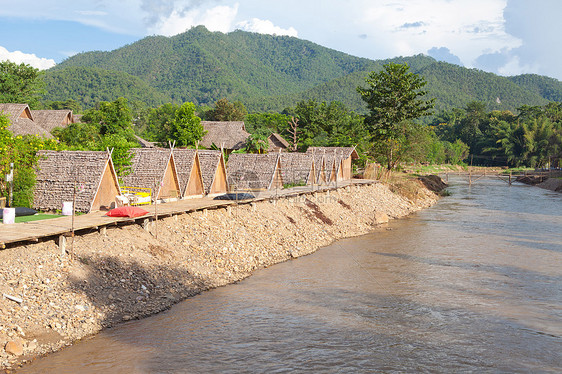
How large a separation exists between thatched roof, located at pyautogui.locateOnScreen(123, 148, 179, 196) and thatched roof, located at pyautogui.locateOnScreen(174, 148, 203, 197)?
85 centimetres

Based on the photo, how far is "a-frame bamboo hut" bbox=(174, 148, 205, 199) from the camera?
90.3ft

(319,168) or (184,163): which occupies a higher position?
(184,163)

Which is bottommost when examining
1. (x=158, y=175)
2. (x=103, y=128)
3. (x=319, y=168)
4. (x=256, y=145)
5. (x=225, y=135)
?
(x=158, y=175)

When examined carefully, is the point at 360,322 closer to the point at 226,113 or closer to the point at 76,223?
the point at 76,223

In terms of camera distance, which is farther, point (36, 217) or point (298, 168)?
point (298, 168)

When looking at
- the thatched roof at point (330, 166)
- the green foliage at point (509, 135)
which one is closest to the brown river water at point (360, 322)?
the thatched roof at point (330, 166)

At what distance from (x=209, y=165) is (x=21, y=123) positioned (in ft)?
44.9

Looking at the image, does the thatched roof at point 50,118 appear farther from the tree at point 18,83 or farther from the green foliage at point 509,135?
the green foliage at point 509,135

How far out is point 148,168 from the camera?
2659 centimetres

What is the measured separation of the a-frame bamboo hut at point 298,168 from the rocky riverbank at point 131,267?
10.3 metres

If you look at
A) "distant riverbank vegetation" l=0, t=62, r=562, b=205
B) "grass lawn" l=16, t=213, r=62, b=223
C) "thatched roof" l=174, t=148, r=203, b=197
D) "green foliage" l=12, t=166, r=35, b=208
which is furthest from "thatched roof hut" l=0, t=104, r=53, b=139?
"grass lawn" l=16, t=213, r=62, b=223

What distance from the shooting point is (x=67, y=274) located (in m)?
14.6

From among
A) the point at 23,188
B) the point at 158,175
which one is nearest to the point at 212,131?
the point at 158,175

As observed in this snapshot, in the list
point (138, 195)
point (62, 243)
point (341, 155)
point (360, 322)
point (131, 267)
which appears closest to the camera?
point (360, 322)
